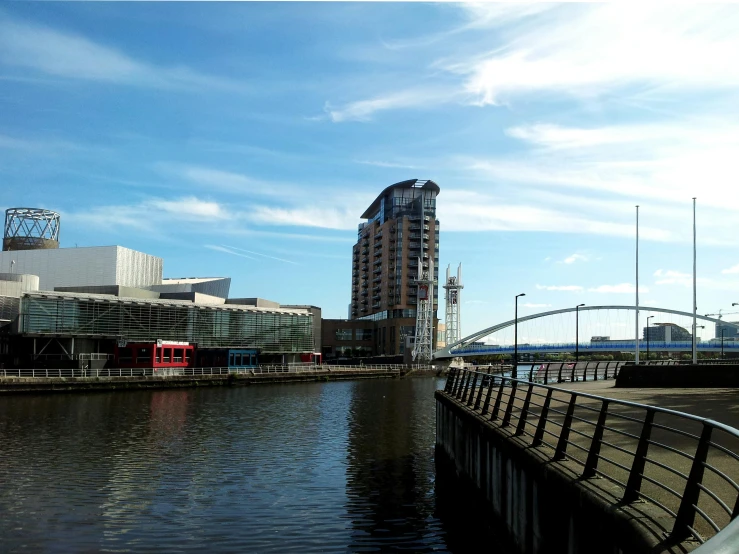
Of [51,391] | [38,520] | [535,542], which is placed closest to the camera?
[535,542]

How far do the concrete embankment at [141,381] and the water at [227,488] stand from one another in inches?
888

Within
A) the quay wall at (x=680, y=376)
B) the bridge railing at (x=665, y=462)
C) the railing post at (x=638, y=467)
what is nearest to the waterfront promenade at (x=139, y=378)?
the quay wall at (x=680, y=376)

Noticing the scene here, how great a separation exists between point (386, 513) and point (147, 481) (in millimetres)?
7696

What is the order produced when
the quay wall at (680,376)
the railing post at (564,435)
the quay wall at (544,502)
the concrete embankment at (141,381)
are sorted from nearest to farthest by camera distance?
1. the quay wall at (544,502)
2. the railing post at (564,435)
3. the quay wall at (680,376)
4. the concrete embankment at (141,381)

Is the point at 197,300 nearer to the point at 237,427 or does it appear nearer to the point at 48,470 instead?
the point at 237,427

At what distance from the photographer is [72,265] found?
126 m

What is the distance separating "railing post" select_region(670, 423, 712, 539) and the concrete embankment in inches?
2339

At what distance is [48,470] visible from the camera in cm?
2152

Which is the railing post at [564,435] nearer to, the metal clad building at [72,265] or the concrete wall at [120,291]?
the concrete wall at [120,291]

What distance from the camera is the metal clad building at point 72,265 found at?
12456 centimetres

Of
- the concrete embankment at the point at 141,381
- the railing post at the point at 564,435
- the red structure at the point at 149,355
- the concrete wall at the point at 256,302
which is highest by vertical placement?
the concrete wall at the point at 256,302

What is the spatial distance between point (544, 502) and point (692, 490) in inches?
179

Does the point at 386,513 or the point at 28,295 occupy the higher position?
the point at 28,295

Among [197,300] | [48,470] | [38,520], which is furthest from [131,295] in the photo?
[38,520]
